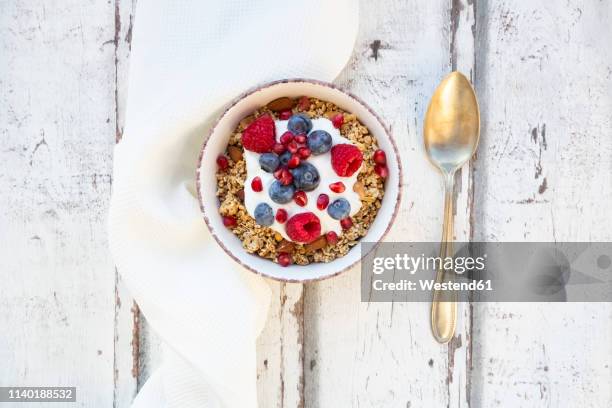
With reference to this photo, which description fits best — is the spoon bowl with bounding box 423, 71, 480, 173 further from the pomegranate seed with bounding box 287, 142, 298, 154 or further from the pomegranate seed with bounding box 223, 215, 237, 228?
the pomegranate seed with bounding box 223, 215, 237, 228

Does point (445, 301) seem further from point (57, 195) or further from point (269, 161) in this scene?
point (57, 195)

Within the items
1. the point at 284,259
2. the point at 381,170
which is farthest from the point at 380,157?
the point at 284,259

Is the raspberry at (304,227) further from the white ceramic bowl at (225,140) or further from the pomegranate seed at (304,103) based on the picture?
the pomegranate seed at (304,103)

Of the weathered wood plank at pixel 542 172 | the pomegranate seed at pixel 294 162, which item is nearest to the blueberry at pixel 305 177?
the pomegranate seed at pixel 294 162

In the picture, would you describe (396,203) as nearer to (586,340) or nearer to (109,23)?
(586,340)

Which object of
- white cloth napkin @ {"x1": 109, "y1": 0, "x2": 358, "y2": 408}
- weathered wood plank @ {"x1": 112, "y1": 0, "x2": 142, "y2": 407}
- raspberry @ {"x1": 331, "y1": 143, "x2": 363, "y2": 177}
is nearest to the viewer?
raspberry @ {"x1": 331, "y1": 143, "x2": 363, "y2": 177}

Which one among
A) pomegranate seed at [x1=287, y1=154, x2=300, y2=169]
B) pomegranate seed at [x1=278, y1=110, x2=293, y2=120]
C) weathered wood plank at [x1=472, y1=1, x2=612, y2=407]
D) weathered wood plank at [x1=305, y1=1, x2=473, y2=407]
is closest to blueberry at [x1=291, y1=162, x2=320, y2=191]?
pomegranate seed at [x1=287, y1=154, x2=300, y2=169]

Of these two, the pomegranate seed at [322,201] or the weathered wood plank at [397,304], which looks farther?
the weathered wood plank at [397,304]
